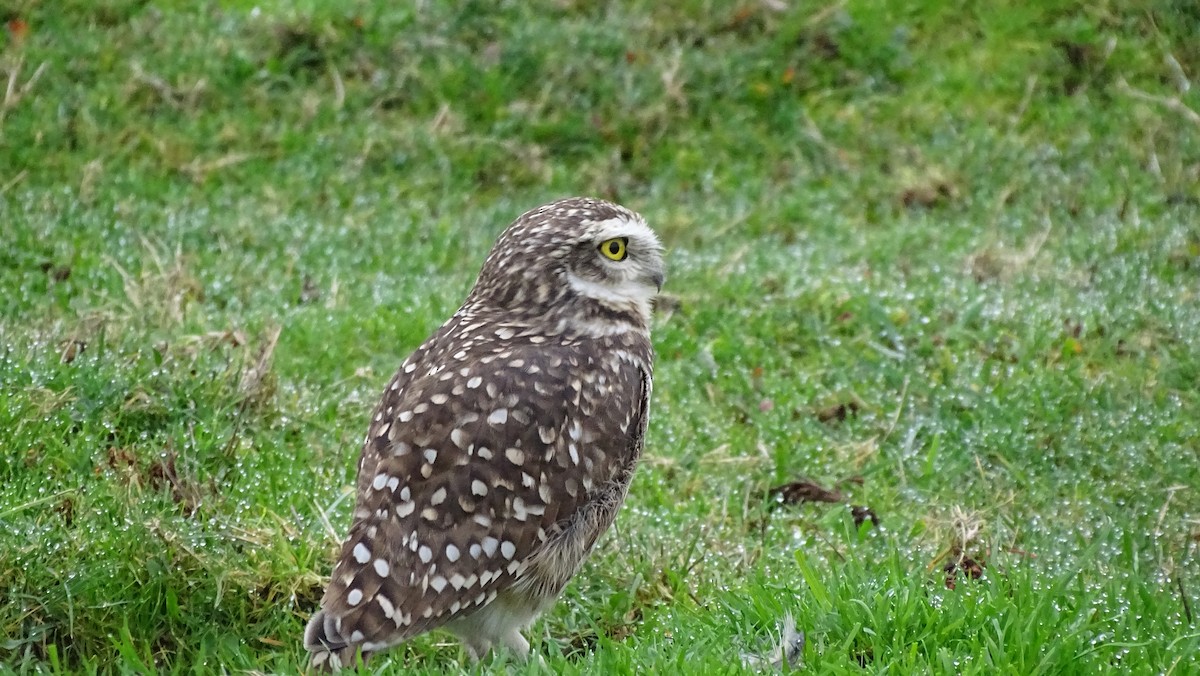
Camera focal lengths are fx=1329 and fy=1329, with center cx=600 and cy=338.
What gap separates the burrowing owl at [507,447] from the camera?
159 inches

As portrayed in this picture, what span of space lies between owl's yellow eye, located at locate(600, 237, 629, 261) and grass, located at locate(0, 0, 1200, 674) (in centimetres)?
117

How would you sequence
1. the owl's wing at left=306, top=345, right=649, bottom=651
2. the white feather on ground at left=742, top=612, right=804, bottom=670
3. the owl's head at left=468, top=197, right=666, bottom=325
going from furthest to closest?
1. the owl's head at left=468, top=197, right=666, bottom=325
2. the owl's wing at left=306, top=345, right=649, bottom=651
3. the white feather on ground at left=742, top=612, right=804, bottom=670

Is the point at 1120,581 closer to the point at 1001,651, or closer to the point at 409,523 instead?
the point at 1001,651

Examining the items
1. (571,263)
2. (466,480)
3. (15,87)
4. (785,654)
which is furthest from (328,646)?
(15,87)

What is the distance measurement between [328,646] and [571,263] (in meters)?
1.65

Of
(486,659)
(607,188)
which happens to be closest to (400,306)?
(607,188)

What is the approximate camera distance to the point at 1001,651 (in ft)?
12.4

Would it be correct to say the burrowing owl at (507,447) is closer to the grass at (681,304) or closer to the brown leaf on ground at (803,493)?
the grass at (681,304)

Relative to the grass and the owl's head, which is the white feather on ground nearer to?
the grass

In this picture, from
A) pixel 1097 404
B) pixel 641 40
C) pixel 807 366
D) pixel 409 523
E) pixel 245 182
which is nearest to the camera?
pixel 409 523

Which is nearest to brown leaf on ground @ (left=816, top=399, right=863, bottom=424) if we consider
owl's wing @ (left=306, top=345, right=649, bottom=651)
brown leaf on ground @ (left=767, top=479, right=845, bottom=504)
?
brown leaf on ground @ (left=767, top=479, right=845, bottom=504)

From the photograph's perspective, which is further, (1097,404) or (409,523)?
(1097,404)

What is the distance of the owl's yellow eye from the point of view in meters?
4.88

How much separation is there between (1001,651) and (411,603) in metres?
1.73
